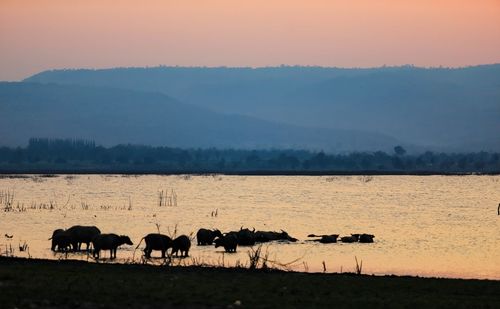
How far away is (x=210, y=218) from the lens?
66938 mm

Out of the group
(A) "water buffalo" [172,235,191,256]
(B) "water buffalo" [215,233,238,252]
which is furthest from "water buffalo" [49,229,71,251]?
(B) "water buffalo" [215,233,238,252]

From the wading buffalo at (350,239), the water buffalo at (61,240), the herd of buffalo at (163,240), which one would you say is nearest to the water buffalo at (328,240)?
the herd of buffalo at (163,240)

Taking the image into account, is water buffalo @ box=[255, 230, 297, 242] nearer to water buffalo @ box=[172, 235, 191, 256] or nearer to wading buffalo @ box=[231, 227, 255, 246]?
wading buffalo @ box=[231, 227, 255, 246]

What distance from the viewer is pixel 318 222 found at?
65.4 meters

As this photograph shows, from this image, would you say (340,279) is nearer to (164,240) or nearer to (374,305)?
(374,305)

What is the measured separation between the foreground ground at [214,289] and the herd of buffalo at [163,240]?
8.30m

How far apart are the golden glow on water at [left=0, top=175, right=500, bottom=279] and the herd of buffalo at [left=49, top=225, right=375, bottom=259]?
57 centimetres

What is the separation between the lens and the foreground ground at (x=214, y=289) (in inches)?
953

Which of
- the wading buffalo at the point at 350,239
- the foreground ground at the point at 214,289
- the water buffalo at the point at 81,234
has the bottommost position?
the foreground ground at the point at 214,289

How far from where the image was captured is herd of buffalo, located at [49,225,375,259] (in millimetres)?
41188

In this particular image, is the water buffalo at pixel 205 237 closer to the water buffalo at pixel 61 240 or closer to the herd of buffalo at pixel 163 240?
the herd of buffalo at pixel 163 240

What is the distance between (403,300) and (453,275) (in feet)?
38.0

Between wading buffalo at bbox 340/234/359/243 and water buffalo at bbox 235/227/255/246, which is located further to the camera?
wading buffalo at bbox 340/234/359/243

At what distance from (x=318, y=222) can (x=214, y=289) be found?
3907cm
